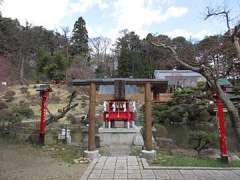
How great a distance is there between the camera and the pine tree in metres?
37.3

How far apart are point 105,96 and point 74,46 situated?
30.1 metres

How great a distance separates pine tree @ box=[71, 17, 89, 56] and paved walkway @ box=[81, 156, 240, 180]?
1231 inches

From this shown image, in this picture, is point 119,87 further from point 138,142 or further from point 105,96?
point 138,142

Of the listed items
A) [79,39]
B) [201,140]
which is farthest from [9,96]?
[201,140]

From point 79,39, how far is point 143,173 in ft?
111

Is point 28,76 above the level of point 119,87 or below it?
above

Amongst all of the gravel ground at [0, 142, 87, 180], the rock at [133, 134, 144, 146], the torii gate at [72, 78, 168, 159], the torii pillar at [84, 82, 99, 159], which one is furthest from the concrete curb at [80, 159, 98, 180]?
the rock at [133, 134, 144, 146]

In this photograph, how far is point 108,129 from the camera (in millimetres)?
12273

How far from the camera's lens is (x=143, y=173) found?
593cm

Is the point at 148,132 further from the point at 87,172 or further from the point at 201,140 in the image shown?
the point at 201,140

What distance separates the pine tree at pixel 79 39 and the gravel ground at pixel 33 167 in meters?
29.4

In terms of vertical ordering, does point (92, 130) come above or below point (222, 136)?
above

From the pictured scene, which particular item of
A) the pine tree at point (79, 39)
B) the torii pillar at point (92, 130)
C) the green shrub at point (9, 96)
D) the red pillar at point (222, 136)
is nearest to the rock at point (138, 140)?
the torii pillar at point (92, 130)

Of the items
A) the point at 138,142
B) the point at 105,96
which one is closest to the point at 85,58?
the point at 138,142
